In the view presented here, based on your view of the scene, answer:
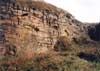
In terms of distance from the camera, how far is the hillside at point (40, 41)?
27.0m

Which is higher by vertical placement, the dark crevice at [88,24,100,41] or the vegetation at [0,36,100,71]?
the dark crevice at [88,24,100,41]

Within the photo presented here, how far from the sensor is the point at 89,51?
30.3 m

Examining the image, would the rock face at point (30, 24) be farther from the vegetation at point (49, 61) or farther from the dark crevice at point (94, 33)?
the dark crevice at point (94, 33)

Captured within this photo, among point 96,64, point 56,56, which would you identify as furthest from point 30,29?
point 96,64

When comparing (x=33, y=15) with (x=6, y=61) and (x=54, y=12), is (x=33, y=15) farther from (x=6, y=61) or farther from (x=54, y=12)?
(x=6, y=61)

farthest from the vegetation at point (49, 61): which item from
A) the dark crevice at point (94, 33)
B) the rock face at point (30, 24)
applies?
the dark crevice at point (94, 33)

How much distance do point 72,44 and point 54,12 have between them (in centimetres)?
297

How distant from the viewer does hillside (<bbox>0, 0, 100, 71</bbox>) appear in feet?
88.6

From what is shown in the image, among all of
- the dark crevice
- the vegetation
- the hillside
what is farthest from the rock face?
the dark crevice

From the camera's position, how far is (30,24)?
96.9ft

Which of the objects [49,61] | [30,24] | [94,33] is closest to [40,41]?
[30,24]

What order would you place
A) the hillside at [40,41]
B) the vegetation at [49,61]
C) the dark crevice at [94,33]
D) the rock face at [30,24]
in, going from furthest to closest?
the dark crevice at [94,33] → the rock face at [30,24] → the hillside at [40,41] → the vegetation at [49,61]

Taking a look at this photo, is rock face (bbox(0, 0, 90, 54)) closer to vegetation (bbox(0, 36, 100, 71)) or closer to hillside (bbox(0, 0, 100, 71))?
hillside (bbox(0, 0, 100, 71))

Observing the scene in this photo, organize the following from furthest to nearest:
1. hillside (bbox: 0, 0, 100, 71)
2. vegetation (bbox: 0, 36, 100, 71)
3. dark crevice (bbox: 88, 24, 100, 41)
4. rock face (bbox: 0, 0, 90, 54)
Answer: dark crevice (bbox: 88, 24, 100, 41), rock face (bbox: 0, 0, 90, 54), hillside (bbox: 0, 0, 100, 71), vegetation (bbox: 0, 36, 100, 71)
